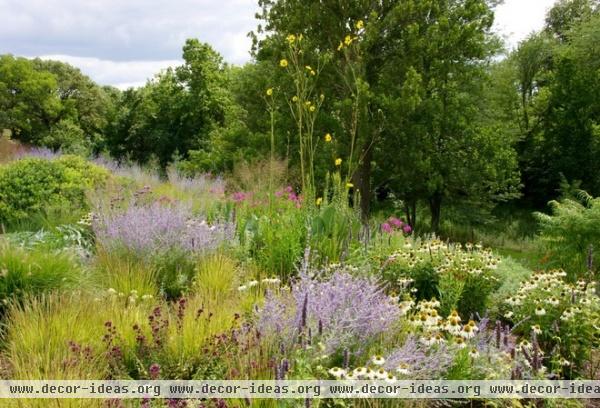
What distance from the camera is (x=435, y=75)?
11.3 meters

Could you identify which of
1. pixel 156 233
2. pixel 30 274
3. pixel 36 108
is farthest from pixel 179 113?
pixel 30 274

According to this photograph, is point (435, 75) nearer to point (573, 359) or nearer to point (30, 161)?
point (30, 161)

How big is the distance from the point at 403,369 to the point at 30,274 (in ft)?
A: 8.10

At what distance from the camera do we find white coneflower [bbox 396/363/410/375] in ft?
7.65

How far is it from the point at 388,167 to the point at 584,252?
591cm

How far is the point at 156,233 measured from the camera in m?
4.53

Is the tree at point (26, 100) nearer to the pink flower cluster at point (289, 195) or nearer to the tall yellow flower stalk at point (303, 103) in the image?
the tall yellow flower stalk at point (303, 103)

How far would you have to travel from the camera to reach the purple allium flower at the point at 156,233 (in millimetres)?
4410

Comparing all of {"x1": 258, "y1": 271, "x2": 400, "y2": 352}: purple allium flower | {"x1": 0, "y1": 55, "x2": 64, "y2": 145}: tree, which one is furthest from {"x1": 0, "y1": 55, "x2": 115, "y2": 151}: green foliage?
{"x1": 258, "y1": 271, "x2": 400, "y2": 352}: purple allium flower

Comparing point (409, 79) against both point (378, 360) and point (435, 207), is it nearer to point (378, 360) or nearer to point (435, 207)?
point (435, 207)

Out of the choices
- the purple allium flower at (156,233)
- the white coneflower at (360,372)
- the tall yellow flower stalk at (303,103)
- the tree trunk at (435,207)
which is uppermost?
the tall yellow flower stalk at (303,103)

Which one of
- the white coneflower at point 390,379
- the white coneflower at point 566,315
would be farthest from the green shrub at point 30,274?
the white coneflower at point 566,315

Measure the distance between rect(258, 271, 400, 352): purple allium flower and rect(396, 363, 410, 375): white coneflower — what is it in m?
0.32

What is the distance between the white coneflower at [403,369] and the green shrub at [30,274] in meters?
2.29
